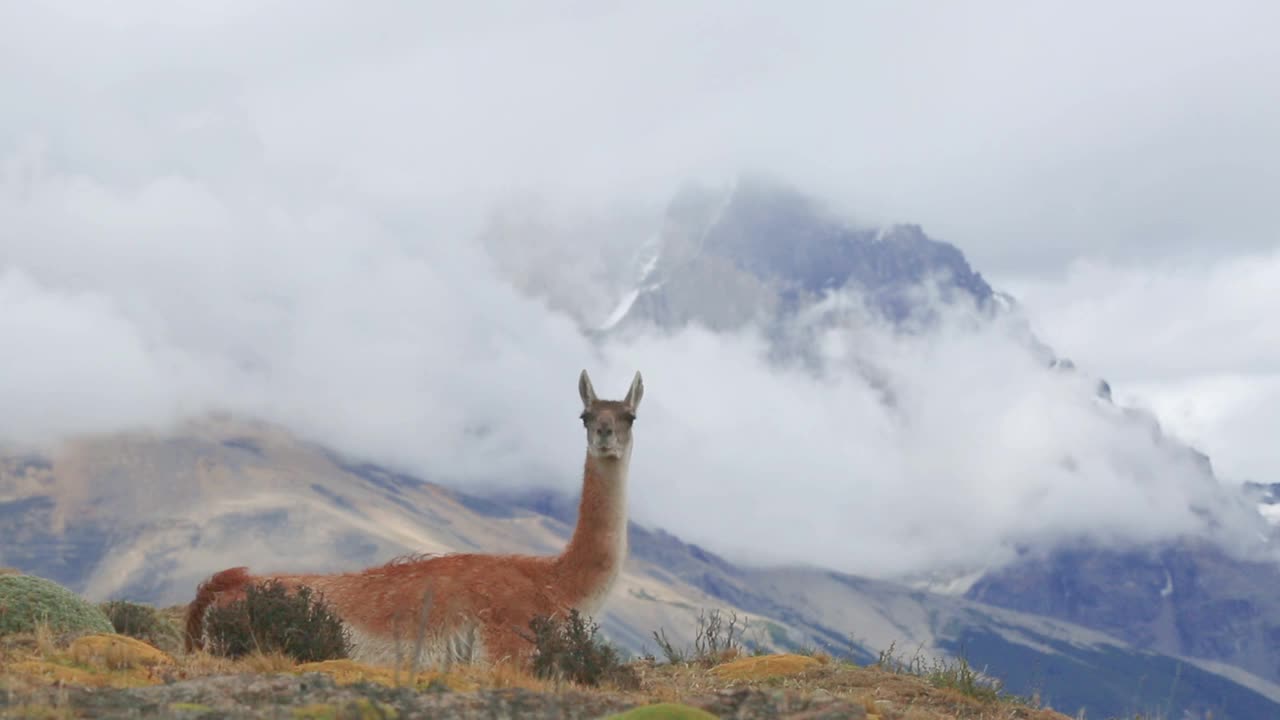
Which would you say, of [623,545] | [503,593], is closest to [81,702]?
[503,593]

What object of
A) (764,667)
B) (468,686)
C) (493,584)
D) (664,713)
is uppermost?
(493,584)

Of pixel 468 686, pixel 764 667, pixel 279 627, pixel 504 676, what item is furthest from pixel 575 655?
pixel 764 667

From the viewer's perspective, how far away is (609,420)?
20.5 m

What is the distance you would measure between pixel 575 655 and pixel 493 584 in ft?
7.74

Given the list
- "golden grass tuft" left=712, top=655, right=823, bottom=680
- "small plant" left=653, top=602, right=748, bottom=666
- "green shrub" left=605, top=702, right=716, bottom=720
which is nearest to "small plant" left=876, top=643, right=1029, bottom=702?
"golden grass tuft" left=712, top=655, right=823, bottom=680

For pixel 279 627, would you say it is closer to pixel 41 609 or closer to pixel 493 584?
pixel 493 584

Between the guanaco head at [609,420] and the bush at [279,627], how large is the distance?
4253 mm

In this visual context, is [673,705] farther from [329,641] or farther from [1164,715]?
[1164,715]

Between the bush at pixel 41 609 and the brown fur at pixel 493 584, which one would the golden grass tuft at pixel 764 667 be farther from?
the bush at pixel 41 609

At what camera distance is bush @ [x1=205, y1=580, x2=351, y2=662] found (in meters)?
17.6

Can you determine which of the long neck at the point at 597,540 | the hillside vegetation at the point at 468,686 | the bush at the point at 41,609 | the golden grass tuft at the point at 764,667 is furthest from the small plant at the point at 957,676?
the bush at the point at 41,609

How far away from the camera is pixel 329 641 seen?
699 inches

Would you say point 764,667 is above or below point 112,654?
above

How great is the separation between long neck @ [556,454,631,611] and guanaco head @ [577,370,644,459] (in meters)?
0.20
